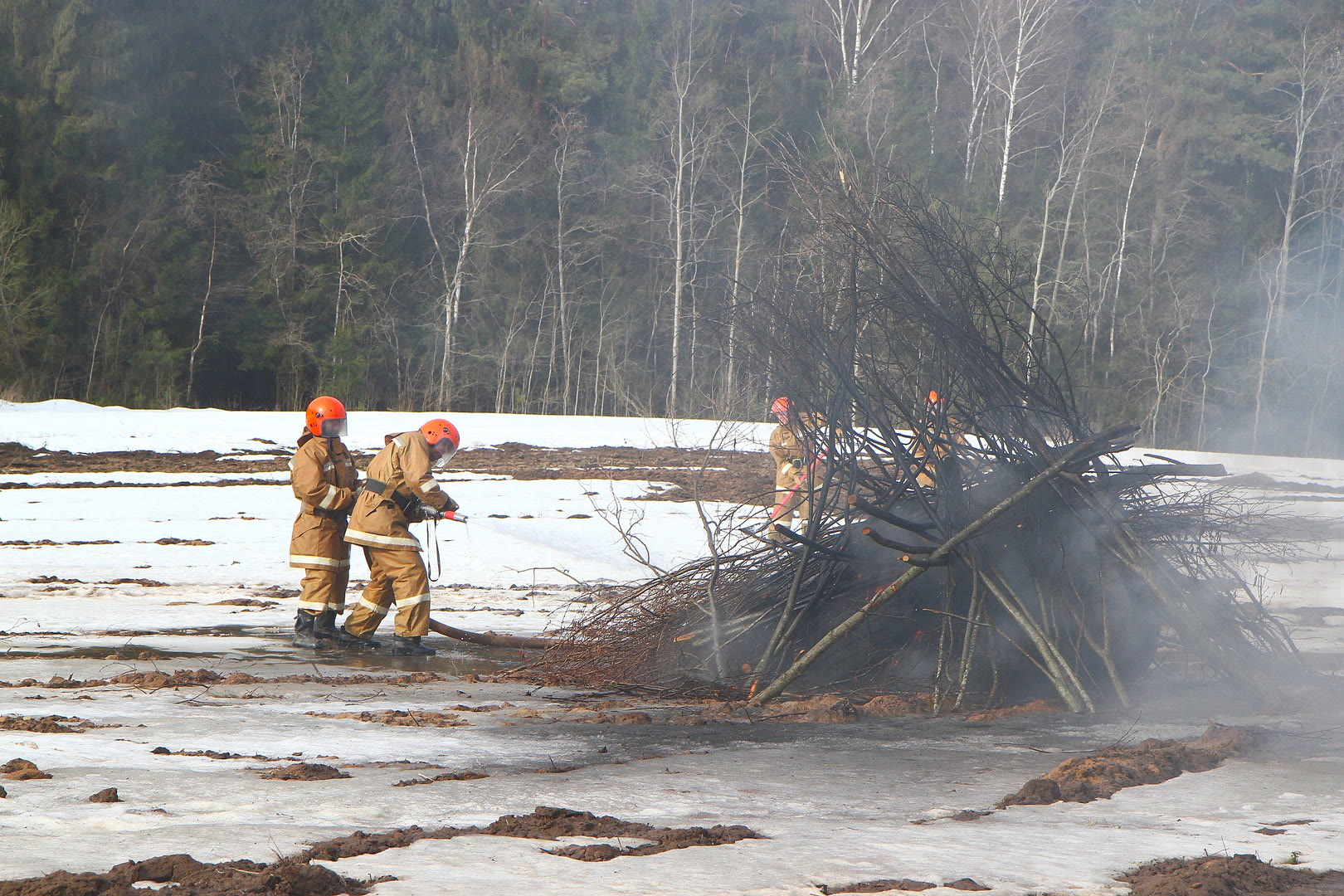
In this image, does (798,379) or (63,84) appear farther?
(63,84)

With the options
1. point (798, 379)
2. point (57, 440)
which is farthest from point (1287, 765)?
point (57, 440)

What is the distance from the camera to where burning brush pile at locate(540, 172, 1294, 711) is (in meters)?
6.55

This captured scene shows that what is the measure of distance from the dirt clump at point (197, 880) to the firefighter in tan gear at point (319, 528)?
17.2 feet

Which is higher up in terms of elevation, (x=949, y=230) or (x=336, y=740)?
(x=949, y=230)

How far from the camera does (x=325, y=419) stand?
340 inches

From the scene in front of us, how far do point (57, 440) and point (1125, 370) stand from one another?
24.6m

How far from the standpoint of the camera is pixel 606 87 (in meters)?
39.5

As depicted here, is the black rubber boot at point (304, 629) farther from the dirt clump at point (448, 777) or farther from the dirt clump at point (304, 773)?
the dirt clump at point (448, 777)

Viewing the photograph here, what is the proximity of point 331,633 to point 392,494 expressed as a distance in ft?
3.51

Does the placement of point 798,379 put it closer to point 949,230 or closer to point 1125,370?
point 949,230

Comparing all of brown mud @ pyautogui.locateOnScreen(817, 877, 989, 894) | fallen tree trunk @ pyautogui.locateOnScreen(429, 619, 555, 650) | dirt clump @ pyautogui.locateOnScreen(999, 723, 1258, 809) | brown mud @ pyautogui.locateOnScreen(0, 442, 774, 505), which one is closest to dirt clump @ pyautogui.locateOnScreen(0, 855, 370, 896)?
brown mud @ pyautogui.locateOnScreen(817, 877, 989, 894)

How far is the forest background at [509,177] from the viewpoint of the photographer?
31.8 m

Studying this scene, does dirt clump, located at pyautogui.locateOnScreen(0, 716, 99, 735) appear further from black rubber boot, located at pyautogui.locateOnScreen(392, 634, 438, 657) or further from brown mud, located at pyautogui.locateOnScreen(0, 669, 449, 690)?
black rubber boot, located at pyautogui.locateOnScreen(392, 634, 438, 657)

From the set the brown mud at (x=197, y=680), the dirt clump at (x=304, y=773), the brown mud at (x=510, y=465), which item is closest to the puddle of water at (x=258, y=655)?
the brown mud at (x=197, y=680)
